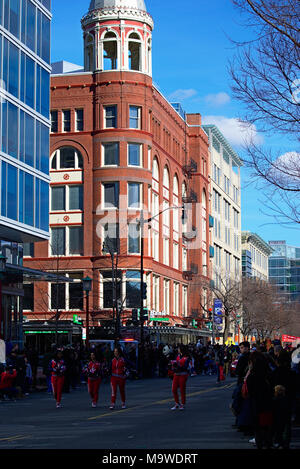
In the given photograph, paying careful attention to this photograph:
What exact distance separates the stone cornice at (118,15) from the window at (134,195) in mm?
13075

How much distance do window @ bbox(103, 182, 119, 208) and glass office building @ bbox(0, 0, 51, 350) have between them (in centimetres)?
1969

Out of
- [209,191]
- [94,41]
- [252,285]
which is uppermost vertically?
[94,41]

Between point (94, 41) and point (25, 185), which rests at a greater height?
point (94, 41)

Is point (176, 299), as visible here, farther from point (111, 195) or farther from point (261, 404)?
point (261, 404)

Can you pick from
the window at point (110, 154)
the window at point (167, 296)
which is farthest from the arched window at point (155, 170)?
the window at point (167, 296)

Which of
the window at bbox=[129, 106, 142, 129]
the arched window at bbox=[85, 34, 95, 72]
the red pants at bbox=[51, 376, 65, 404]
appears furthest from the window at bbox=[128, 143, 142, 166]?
the red pants at bbox=[51, 376, 65, 404]

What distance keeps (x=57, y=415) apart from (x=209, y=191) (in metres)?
73.0

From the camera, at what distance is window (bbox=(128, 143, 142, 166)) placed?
2586 inches

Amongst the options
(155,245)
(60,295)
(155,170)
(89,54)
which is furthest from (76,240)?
(89,54)

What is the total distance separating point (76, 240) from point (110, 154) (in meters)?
7.38

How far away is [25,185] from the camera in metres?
41.9

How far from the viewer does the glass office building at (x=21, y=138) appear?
130 ft
